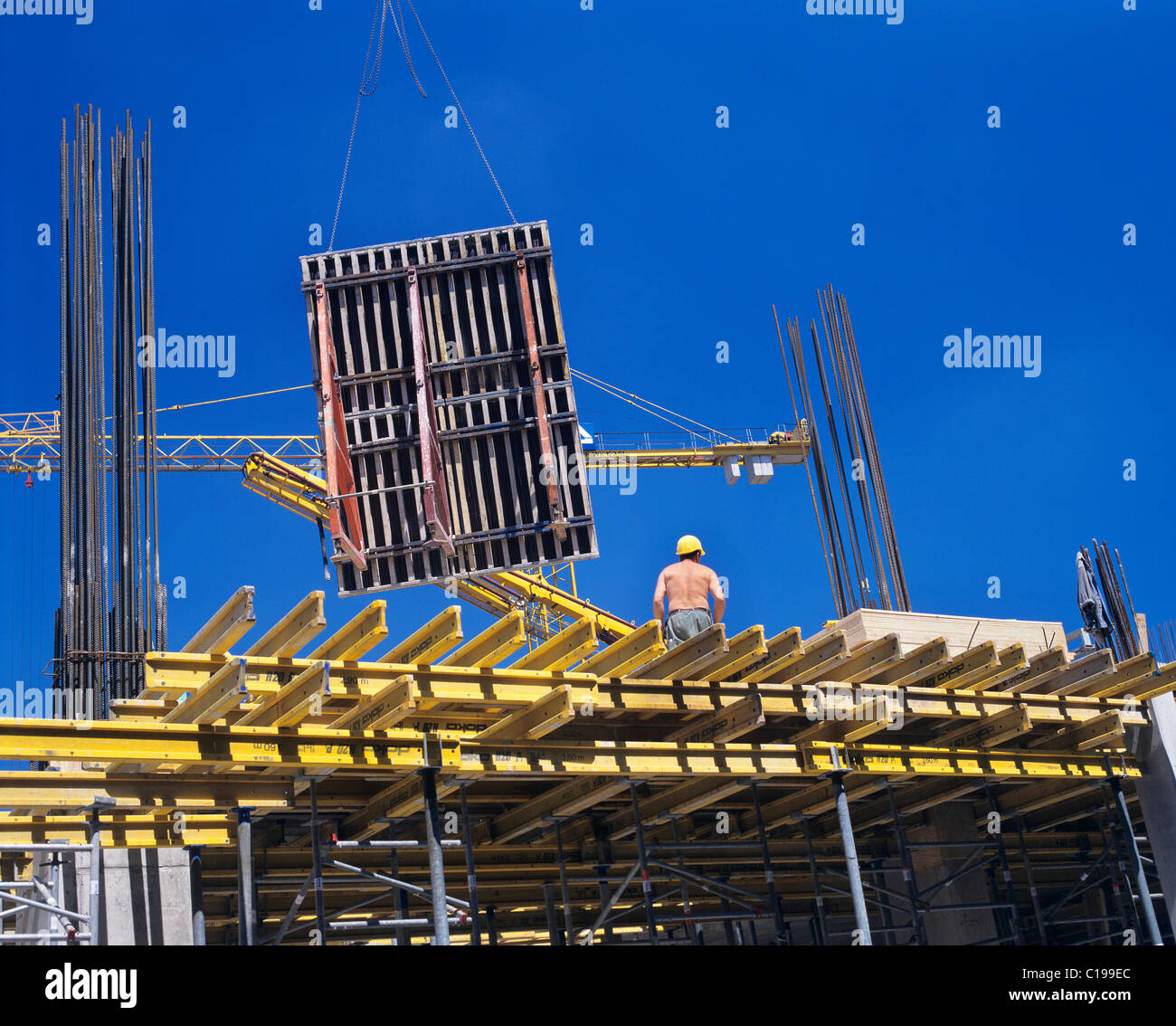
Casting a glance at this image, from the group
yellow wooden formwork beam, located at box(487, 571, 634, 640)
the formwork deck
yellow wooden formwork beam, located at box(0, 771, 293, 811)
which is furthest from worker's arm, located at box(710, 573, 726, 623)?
yellow wooden formwork beam, located at box(487, 571, 634, 640)

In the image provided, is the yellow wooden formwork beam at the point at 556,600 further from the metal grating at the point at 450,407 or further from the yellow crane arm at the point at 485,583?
the metal grating at the point at 450,407

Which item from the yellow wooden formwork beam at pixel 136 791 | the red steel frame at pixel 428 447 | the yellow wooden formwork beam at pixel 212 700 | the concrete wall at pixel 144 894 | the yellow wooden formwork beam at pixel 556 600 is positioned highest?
the yellow wooden formwork beam at pixel 556 600

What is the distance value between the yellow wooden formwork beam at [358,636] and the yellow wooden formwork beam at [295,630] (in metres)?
0.28

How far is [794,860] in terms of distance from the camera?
18031 millimetres

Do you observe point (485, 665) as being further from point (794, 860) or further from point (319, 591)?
point (794, 860)

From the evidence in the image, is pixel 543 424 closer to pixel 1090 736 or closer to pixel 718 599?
pixel 718 599

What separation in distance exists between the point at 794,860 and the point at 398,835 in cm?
566

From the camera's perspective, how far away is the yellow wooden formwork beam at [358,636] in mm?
12047

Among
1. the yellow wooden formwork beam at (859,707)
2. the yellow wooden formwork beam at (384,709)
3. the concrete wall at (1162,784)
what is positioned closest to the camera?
the yellow wooden formwork beam at (384,709)

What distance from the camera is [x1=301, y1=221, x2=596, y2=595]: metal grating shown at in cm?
1947

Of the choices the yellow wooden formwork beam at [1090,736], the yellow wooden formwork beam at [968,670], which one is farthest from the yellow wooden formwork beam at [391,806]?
the yellow wooden formwork beam at [1090,736]

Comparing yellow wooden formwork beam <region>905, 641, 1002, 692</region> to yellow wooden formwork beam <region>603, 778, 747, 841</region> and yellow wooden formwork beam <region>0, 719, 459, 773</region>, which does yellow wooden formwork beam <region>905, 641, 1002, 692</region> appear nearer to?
yellow wooden formwork beam <region>603, 778, 747, 841</region>
